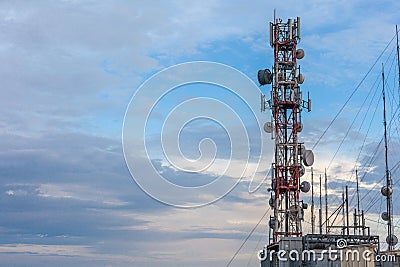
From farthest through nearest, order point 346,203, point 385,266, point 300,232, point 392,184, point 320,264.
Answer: point 346,203 → point 300,232 → point 392,184 → point 385,266 → point 320,264

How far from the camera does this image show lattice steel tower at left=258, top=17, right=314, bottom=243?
66.9 m

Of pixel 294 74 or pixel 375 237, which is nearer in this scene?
pixel 375 237

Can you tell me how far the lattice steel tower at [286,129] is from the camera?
66.9 metres

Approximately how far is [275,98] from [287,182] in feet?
28.3

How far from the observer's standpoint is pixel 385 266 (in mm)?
56500

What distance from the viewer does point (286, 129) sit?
6850cm

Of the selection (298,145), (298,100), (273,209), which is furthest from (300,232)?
(298,100)

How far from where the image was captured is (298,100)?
6806cm

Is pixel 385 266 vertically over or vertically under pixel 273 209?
under

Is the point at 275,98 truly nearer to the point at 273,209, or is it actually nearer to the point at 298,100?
the point at 298,100

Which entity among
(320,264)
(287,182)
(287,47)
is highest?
(287,47)

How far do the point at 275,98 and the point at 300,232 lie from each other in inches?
541

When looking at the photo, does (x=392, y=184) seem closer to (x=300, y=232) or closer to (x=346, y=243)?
(x=300, y=232)

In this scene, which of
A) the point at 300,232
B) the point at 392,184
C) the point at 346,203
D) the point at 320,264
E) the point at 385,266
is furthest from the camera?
the point at 346,203
